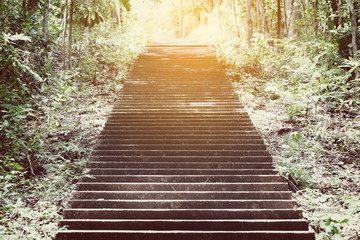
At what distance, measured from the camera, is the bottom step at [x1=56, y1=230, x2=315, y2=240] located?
3.82 meters

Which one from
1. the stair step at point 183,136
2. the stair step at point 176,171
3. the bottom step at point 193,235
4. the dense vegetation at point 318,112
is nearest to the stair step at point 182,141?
the stair step at point 183,136

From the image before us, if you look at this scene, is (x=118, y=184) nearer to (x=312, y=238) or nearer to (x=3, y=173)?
(x=3, y=173)

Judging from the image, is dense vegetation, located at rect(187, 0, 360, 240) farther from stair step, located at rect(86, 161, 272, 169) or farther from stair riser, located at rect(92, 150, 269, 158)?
stair riser, located at rect(92, 150, 269, 158)

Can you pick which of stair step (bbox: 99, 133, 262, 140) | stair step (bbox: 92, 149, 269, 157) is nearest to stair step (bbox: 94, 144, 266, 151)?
stair step (bbox: 92, 149, 269, 157)

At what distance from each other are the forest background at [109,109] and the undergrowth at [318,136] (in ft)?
0.07

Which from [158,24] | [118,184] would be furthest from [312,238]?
[158,24]

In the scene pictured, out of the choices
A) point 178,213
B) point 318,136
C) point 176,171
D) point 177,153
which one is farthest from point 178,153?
point 318,136

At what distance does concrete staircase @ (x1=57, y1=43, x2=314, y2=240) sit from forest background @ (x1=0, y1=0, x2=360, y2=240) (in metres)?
0.37

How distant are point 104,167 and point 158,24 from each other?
1231 inches

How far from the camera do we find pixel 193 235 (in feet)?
12.6

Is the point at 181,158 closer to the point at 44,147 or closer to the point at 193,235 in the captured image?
the point at 193,235

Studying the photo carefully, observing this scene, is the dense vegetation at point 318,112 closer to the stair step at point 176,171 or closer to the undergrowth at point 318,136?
the undergrowth at point 318,136

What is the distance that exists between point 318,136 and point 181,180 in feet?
9.77

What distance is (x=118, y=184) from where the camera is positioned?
4.80 m
